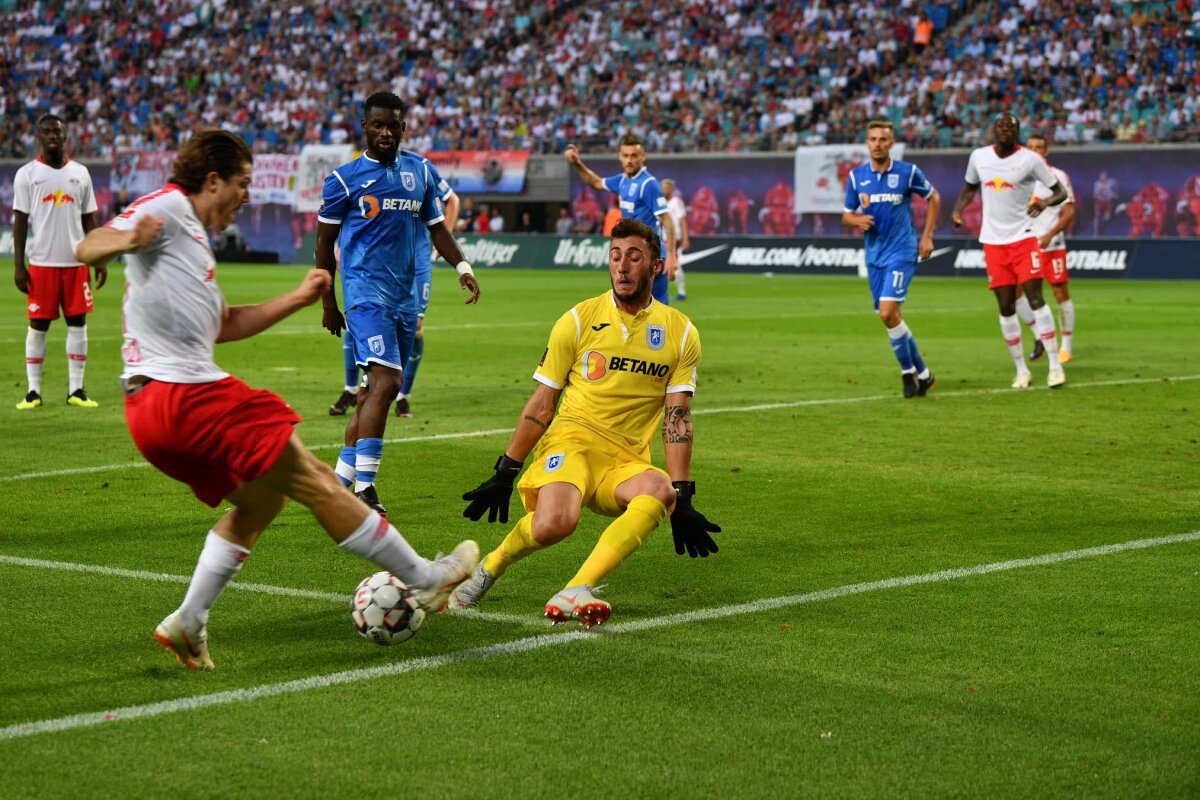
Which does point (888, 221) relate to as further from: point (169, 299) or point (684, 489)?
point (169, 299)

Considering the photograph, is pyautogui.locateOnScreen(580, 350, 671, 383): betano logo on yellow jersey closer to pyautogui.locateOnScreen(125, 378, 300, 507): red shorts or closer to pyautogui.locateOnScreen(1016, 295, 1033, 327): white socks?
pyautogui.locateOnScreen(125, 378, 300, 507): red shorts

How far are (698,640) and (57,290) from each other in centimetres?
968

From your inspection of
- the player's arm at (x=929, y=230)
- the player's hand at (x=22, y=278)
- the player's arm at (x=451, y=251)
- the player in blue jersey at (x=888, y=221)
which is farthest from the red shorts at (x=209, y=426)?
the player in blue jersey at (x=888, y=221)

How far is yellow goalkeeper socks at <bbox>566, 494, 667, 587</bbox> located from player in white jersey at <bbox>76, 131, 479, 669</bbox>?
0.94 metres

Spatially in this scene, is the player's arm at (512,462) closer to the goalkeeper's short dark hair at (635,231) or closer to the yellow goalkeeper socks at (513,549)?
the yellow goalkeeper socks at (513,549)

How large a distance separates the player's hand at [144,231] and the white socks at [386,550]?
1.17 m

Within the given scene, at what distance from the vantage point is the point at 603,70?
4978 centimetres

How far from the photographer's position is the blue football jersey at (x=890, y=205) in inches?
587

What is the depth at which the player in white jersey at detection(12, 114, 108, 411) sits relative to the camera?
13.9 meters

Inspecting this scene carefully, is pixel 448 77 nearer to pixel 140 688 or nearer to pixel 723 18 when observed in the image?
pixel 723 18

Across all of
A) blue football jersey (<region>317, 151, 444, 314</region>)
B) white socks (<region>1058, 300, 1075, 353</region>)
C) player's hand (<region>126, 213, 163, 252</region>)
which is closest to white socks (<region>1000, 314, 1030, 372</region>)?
white socks (<region>1058, 300, 1075, 353</region>)

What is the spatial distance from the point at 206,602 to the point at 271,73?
2114 inches

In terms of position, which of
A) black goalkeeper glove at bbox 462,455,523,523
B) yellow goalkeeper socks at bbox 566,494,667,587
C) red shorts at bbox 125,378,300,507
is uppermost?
red shorts at bbox 125,378,300,507

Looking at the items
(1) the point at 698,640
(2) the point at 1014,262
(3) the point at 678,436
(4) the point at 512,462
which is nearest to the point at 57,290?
(2) the point at 1014,262
